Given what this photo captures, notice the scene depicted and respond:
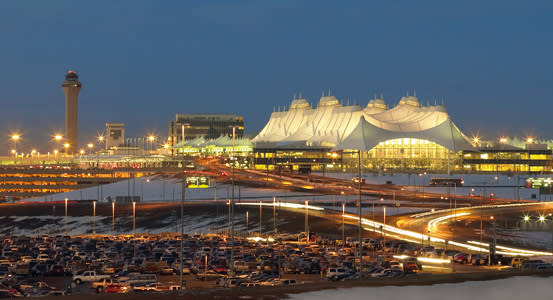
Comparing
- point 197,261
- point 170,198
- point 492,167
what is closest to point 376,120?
point 492,167

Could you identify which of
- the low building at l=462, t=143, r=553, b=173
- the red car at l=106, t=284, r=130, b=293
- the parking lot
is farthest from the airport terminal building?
the red car at l=106, t=284, r=130, b=293

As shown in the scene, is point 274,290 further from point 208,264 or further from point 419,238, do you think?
point 419,238

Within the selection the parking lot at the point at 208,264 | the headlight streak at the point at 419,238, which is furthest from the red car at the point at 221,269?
the headlight streak at the point at 419,238

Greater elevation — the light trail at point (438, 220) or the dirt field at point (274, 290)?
the dirt field at point (274, 290)

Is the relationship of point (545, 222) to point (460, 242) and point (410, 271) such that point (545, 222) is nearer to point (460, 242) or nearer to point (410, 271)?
point (460, 242)

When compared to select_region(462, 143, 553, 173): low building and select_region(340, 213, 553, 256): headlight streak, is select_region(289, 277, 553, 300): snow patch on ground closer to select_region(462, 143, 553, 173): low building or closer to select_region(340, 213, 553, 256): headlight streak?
select_region(340, 213, 553, 256): headlight streak

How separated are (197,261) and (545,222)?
43437mm

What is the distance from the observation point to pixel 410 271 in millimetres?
42844

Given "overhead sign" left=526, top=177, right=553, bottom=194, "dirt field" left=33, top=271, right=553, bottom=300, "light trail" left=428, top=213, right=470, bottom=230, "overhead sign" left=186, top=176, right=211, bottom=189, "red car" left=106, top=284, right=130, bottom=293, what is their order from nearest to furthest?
"dirt field" left=33, top=271, right=553, bottom=300 → "red car" left=106, top=284, right=130, bottom=293 → "light trail" left=428, top=213, right=470, bottom=230 → "overhead sign" left=526, top=177, right=553, bottom=194 → "overhead sign" left=186, top=176, right=211, bottom=189

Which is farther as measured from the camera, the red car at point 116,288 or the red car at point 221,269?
the red car at point 221,269

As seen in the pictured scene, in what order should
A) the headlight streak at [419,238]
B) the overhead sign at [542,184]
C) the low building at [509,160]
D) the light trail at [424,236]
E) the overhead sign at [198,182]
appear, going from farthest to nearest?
the low building at [509,160] → the overhead sign at [198,182] → the overhead sign at [542,184] → the light trail at [424,236] → the headlight streak at [419,238]

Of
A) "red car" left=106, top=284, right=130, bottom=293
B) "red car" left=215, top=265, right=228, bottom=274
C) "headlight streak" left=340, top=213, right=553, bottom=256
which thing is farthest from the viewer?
"headlight streak" left=340, top=213, right=553, bottom=256

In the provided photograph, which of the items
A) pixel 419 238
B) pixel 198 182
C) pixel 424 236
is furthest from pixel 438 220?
pixel 198 182

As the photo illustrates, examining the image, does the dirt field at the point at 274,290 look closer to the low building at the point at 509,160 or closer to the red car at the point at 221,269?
the red car at the point at 221,269
